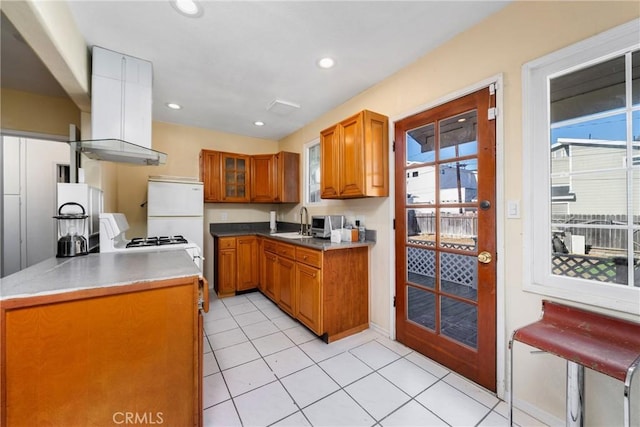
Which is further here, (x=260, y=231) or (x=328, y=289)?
(x=260, y=231)

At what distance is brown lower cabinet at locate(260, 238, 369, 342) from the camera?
2289 millimetres

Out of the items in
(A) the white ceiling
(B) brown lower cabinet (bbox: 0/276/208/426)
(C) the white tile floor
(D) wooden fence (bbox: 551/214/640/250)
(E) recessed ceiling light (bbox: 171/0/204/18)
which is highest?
(A) the white ceiling

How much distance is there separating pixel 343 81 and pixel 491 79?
4.39 ft

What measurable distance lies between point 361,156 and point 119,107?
210cm

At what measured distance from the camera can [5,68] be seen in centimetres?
215

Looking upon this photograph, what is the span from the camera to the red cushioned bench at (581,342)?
946 mm

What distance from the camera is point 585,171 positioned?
4.29ft

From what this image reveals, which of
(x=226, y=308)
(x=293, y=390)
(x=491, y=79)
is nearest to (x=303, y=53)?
(x=491, y=79)

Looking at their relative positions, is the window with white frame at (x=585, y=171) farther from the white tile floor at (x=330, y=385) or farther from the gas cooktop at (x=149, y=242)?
the gas cooktop at (x=149, y=242)

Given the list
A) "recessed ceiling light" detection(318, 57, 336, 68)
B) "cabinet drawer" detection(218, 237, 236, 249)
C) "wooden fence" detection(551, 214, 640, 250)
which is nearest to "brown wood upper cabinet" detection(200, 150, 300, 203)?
"cabinet drawer" detection(218, 237, 236, 249)

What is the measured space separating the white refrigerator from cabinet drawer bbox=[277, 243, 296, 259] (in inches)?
46.1

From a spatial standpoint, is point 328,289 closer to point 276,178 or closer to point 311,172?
point 311,172

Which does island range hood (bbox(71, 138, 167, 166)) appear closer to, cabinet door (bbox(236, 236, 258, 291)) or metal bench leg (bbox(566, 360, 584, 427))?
cabinet door (bbox(236, 236, 258, 291))
